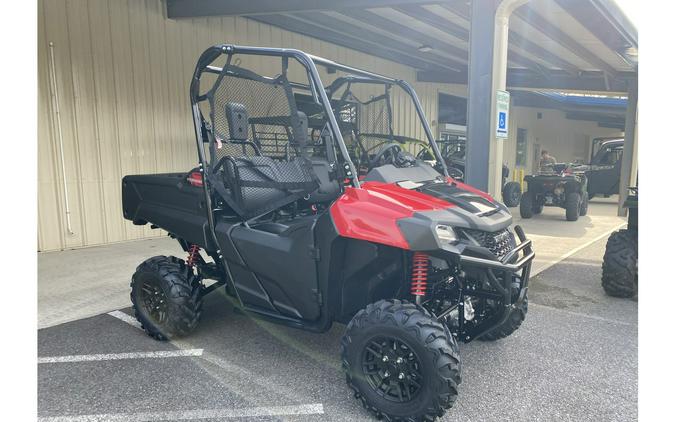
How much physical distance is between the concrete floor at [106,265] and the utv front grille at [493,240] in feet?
10.2

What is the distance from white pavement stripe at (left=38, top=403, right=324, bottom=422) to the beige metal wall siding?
4034 mm

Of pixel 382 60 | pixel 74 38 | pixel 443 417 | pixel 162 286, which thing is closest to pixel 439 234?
pixel 443 417

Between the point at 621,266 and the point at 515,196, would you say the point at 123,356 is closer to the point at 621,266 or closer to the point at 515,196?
the point at 621,266

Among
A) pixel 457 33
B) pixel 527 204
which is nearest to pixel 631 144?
pixel 527 204

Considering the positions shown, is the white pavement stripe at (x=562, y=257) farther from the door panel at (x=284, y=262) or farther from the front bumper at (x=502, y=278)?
the door panel at (x=284, y=262)

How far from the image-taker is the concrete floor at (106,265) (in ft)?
13.6

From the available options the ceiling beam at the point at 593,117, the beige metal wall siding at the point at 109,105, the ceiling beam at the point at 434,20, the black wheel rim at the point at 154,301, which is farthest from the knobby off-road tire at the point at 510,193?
the ceiling beam at the point at 593,117

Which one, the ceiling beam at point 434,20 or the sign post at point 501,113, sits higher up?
the ceiling beam at point 434,20

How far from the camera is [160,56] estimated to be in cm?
737

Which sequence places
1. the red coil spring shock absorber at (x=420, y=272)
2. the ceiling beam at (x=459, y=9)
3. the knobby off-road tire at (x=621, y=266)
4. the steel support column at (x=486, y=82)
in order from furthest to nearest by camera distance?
the ceiling beam at (x=459, y=9) → the steel support column at (x=486, y=82) → the knobby off-road tire at (x=621, y=266) → the red coil spring shock absorber at (x=420, y=272)

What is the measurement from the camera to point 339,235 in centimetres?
252

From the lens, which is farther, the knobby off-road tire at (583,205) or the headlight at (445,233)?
the knobby off-road tire at (583,205)

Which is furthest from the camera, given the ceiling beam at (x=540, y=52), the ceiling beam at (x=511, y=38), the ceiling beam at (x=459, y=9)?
the ceiling beam at (x=540, y=52)

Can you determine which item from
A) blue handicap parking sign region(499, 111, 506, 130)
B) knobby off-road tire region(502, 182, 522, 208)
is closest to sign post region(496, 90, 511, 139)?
blue handicap parking sign region(499, 111, 506, 130)
